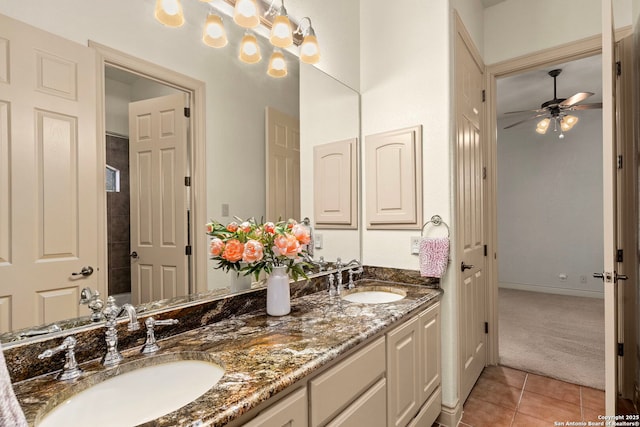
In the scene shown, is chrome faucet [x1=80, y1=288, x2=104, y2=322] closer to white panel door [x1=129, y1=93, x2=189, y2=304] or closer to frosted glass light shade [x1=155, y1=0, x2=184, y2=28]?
white panel door [x1=129, y1=93, x2=189, y2=304]

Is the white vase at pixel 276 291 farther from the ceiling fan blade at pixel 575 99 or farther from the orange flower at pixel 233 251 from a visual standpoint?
the ceiling fan blade at pixel 575 99

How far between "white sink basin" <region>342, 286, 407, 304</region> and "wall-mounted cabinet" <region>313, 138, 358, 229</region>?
1.43 feet

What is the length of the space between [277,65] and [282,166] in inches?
21.0

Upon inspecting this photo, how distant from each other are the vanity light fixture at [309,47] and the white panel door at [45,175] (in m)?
1.11

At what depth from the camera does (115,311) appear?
3.39 ft

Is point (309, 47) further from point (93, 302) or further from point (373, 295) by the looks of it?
point (93, 302)

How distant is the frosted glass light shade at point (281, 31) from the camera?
5.49ft

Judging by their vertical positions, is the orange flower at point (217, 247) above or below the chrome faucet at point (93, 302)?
above

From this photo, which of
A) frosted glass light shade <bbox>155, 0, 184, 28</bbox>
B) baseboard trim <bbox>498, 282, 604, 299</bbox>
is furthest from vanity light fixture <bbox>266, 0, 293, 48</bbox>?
baseboard trim <bbox>498, 282, 604, 299</bbox>

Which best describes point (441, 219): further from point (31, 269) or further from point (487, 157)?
point (31, 269)

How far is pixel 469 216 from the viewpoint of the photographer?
7.36 feet

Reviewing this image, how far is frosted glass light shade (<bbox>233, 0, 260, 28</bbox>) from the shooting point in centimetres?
150

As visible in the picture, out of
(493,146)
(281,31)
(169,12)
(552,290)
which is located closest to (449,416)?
(493,146)

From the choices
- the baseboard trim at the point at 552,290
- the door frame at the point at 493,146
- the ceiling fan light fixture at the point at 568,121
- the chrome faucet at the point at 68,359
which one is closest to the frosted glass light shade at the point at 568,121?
the ceiling fan light fixture at the point at 568,121
